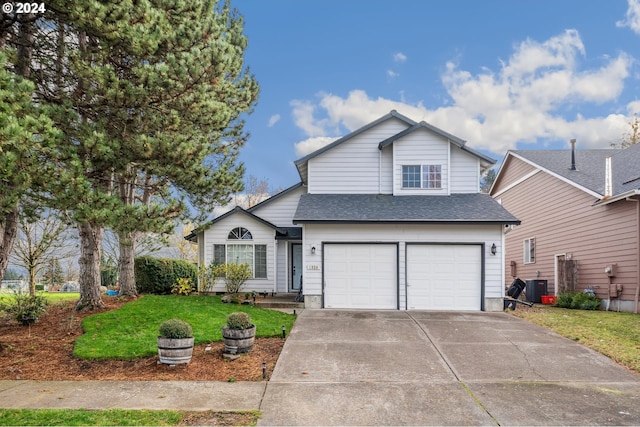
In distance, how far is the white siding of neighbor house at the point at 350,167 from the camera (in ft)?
49.0

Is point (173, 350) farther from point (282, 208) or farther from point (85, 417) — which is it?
point (282, 208)

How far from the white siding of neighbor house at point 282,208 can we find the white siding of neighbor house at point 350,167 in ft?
7.87

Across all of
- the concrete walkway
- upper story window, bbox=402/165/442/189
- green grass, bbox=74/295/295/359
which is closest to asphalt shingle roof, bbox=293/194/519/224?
upper story window, bbox=402/165/442/189

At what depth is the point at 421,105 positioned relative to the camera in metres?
18.4

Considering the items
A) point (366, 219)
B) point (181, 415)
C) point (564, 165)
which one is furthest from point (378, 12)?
point (181, 415)

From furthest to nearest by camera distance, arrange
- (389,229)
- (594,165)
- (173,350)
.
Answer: (594,165), (389,229), (173,350)

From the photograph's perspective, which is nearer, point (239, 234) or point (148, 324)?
point (148, 324)

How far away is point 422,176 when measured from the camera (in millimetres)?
14703

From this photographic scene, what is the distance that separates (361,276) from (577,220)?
934cm

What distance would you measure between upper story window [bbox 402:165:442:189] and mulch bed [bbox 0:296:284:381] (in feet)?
27.6

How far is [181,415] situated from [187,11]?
27.2 feet

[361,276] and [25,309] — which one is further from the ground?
[361,276]

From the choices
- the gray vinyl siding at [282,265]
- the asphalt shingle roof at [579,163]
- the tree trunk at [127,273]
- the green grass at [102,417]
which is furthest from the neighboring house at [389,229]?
the green grass at [102,417]

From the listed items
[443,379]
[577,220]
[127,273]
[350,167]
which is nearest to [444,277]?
[350,167]
